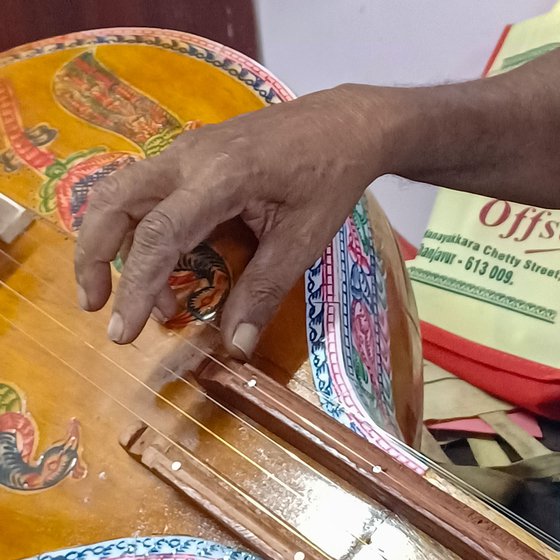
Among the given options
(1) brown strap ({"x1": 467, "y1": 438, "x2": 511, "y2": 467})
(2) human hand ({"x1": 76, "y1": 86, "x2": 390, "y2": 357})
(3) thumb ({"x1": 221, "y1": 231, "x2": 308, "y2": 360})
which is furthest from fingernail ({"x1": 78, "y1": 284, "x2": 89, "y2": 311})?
(1) brown strap ({"x1": 467, "y1": 438, "x2": 511, "y2": 467})

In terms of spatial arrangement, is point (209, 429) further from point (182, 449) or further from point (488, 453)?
point (488, 453)

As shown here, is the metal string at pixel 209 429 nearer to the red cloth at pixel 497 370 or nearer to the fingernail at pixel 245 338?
the fingernail at pixel 245 338

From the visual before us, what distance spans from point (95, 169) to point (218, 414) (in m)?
0.30

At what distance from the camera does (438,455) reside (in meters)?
0.89

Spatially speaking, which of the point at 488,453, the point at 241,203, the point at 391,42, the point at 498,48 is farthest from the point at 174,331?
the point at 391,42

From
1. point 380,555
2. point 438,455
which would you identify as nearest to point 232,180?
point 380,555

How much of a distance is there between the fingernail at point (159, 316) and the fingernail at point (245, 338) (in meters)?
0.08

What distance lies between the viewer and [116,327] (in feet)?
1.86

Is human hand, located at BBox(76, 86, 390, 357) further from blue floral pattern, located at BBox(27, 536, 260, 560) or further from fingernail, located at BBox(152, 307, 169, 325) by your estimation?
blue floral pattern, located at BBox(27, 536, 260, 560)

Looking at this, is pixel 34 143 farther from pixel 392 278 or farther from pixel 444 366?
pixel 444 366

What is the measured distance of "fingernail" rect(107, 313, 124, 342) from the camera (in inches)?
22.3

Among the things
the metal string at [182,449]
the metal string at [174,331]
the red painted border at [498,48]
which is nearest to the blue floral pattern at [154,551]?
the metal string at [182,449]

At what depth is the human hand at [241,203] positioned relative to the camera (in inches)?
22.0

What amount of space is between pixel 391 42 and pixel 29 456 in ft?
3.72
